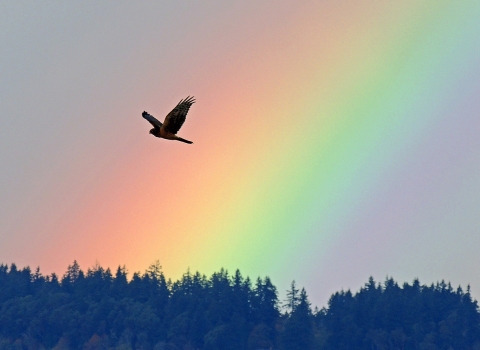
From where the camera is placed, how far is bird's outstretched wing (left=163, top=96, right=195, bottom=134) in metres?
63.8

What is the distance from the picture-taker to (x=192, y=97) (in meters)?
63.6

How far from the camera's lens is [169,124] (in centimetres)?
6406

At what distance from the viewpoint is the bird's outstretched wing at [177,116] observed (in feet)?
209

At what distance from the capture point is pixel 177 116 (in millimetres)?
63906

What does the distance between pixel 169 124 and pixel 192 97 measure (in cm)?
180
